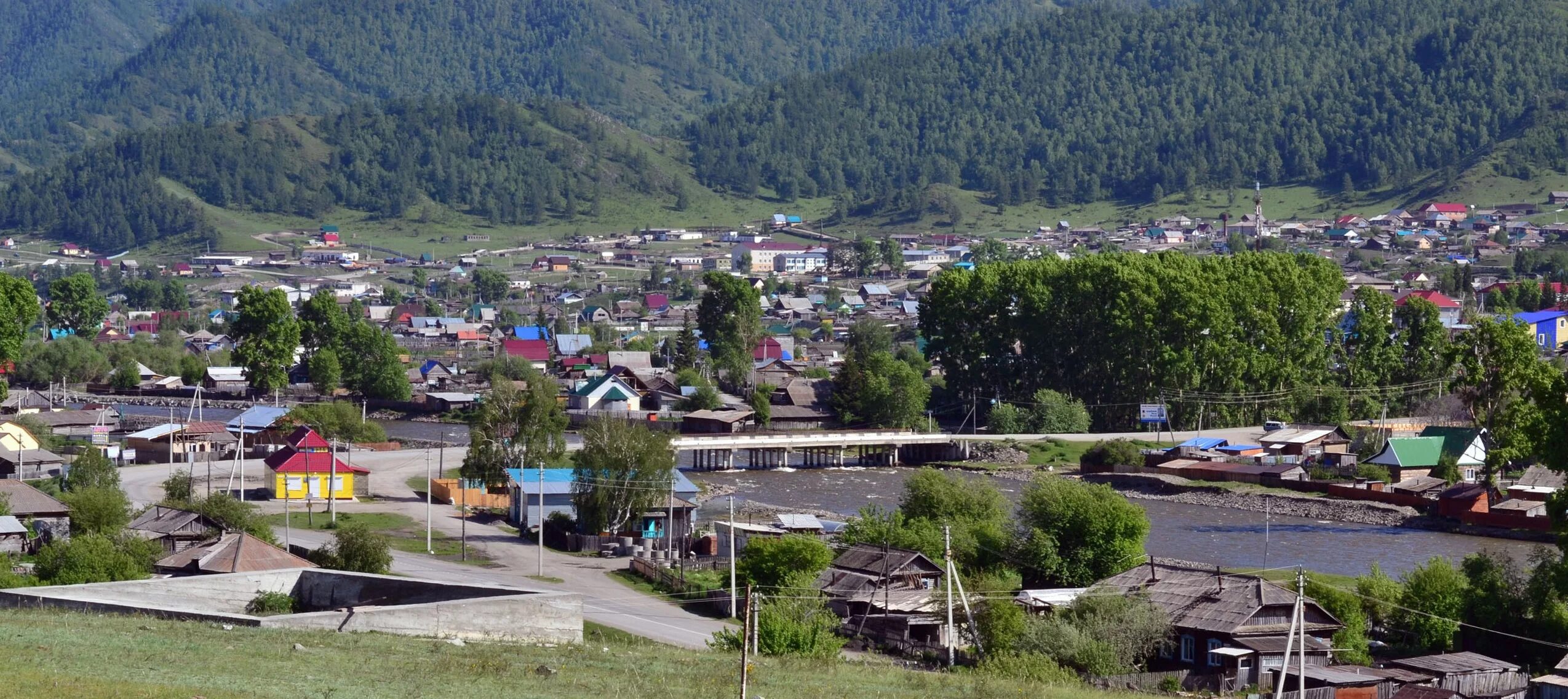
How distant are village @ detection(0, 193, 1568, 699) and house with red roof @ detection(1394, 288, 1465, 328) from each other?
458 mm

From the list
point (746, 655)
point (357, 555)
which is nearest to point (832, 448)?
point (357, 555)

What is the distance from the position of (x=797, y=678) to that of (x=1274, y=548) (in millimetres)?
23320

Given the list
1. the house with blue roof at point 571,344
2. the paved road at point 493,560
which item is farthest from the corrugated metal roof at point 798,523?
the house with blue roof at point 571,344

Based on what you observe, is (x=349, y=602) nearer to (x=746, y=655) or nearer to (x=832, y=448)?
(x=746, y=655)

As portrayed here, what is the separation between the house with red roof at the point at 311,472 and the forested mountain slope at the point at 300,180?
132 meters

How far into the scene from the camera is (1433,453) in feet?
169

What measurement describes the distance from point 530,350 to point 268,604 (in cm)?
7010

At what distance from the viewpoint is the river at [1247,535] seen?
39.8 meters

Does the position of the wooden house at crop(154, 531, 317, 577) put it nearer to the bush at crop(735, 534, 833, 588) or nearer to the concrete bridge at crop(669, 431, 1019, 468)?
the bush at crop(735, 534, 833, 588)

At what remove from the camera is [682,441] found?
61625 millimetres

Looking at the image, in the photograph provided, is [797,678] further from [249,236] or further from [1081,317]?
[249,236]

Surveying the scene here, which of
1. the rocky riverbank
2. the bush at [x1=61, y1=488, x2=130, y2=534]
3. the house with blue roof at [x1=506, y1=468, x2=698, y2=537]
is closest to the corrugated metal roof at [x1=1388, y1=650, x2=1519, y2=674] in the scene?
the house with blue roof at [x1=506, y1=468, x2=698, y2=537]

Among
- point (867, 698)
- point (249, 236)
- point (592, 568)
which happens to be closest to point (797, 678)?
point (867, 698)

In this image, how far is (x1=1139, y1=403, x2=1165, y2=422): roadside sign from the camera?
63.0 meters
